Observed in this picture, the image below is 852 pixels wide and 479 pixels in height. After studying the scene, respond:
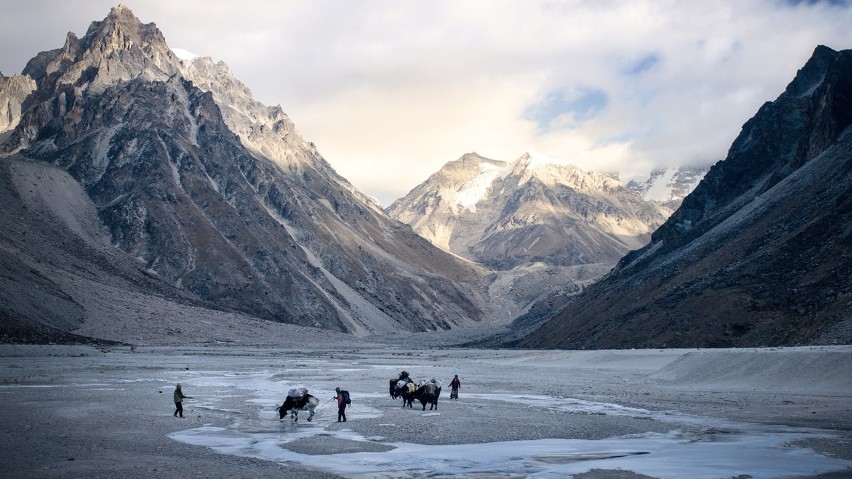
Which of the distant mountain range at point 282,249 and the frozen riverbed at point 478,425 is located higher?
the distant mountain range at point 282,249

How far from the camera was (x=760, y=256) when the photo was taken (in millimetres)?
75875

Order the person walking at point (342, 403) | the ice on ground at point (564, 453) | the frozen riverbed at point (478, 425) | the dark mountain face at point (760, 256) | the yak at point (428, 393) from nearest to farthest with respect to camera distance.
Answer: the ice on ground at point (564, 453), the frozen riverbed at point (478, 425), the person walking at point (342, 403), the yak at point (428, 393), the dark mountain face at point (760, 256)

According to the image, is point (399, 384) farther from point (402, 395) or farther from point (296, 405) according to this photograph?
point (296, 405)

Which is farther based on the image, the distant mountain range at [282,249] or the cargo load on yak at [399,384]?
the distant mountain range at [282,249]

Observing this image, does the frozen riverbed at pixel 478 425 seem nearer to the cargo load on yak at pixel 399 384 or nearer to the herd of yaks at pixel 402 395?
the herd of yaks at pixel 402 395

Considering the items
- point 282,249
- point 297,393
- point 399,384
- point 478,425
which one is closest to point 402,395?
point 399,384

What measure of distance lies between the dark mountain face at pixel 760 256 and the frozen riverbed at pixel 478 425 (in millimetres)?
14156

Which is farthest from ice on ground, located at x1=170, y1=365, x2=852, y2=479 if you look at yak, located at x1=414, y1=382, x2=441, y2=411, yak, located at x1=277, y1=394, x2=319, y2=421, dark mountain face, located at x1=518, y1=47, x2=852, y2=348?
dark mountain face, located at x1=518, y1=47, x2=852, y2=348

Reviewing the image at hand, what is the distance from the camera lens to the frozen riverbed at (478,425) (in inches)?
759

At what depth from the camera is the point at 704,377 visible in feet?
164

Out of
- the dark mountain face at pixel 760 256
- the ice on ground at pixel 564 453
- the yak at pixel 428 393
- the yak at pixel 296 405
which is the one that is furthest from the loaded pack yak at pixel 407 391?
the dark mountain face at pixel 760 256

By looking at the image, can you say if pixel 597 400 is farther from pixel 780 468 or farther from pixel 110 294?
pixel 110 294

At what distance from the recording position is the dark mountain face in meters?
63.8

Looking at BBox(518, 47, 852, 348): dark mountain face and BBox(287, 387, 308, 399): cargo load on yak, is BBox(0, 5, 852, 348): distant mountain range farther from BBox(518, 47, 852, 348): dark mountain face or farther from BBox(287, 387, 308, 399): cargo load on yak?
BBox(287, 387, 308, 399): cargo load on yak
